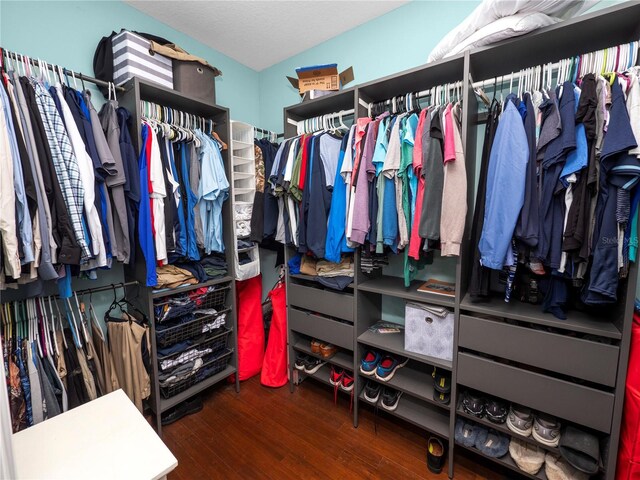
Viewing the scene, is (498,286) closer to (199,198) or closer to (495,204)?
(495,204)

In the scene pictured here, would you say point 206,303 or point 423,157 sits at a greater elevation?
point 423,157

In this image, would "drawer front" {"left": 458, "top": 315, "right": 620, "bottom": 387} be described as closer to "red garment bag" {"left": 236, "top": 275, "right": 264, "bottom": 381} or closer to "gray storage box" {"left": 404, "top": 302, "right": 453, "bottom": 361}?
"gray storage box" {"left": 404, "top": 302, "right": 453, "bottom": 361}

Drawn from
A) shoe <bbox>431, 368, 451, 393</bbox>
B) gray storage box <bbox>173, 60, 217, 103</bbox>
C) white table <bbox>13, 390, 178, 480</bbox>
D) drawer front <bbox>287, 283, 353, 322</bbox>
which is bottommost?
shoe <bbox>431, 368, 451, 393</bbox>

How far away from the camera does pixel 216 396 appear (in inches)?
86.9

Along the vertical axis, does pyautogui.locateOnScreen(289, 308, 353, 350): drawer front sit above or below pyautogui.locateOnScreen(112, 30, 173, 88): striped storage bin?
below

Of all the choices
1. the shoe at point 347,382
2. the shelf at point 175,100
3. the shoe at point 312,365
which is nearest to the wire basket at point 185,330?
the shoe at point 312,365

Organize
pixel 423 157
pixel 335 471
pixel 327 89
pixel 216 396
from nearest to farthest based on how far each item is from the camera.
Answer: pixel 423 157 → pixel 335 471 → pixel 327 89 → pixel 216 396

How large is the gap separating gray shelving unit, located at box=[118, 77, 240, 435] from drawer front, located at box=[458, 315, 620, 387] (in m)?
1.60

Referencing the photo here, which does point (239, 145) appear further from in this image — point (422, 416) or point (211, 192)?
point (422, 416)

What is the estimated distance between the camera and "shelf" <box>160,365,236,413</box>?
Answer: 6.07 feet

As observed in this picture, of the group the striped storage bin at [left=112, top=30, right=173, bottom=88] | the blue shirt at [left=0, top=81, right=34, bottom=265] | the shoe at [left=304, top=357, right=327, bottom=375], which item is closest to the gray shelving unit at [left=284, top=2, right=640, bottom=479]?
the shoe at [left=304, top=357, right=327, bottom=375]

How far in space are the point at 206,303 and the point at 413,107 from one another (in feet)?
6.23

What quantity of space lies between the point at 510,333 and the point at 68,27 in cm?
291

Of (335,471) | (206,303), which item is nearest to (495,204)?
(335,471)
